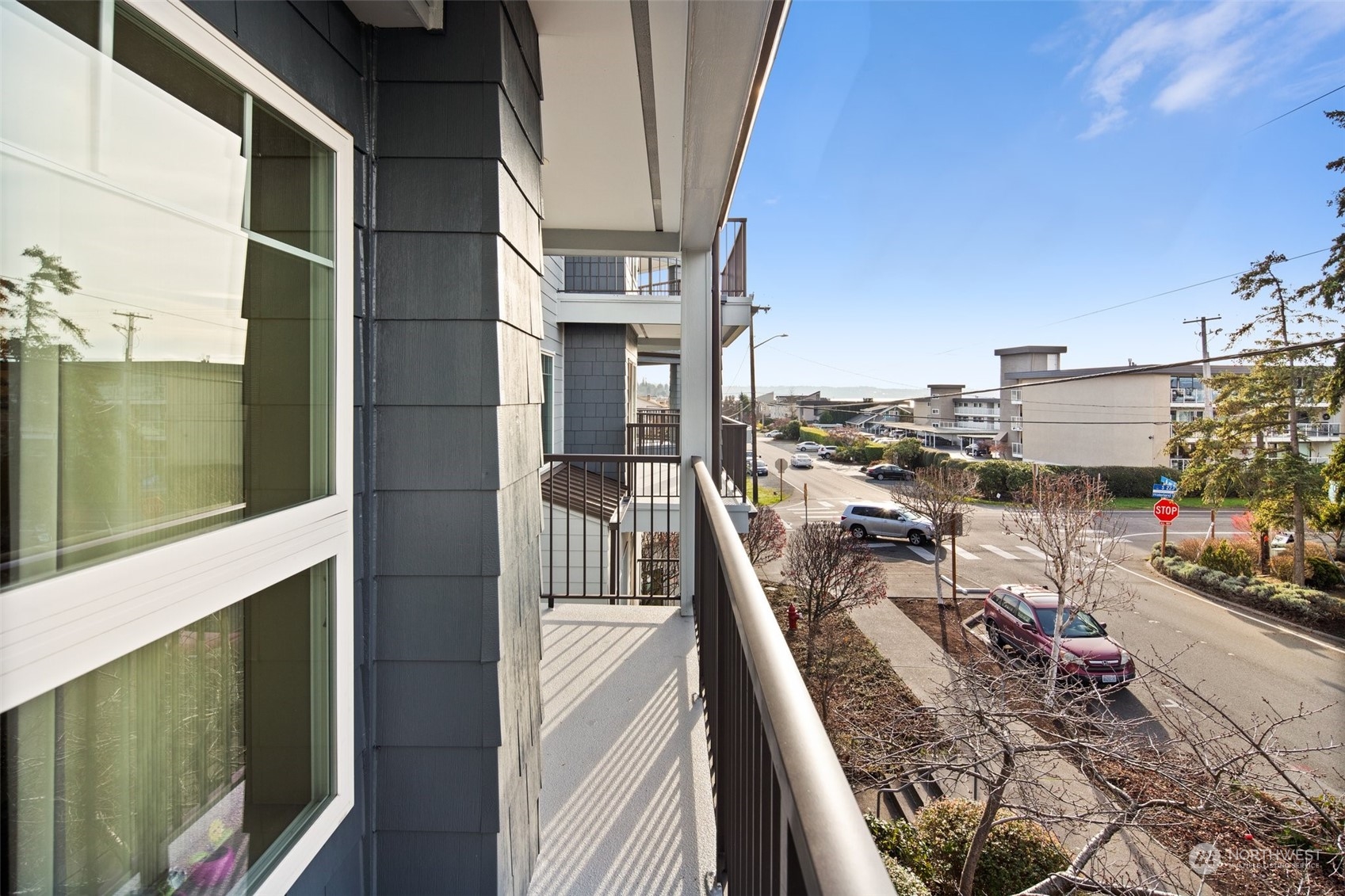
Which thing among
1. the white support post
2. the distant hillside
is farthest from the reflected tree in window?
the distant hillside

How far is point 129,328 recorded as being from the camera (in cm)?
72

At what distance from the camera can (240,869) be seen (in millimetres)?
898

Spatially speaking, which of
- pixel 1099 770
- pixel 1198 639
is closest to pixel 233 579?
pixel 1099 770

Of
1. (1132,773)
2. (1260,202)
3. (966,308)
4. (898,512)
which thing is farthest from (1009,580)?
(966,308)

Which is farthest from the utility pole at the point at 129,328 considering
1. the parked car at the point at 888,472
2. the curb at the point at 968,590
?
the parked car at the point at 888,472

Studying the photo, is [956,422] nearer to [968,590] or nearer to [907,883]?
[968,590]

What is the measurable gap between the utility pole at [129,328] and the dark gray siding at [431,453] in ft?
1.60

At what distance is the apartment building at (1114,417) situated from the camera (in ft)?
46.1

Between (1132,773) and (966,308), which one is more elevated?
(966,308)

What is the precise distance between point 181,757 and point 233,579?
227mm

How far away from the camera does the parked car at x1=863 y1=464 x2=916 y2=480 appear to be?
23.8 meters

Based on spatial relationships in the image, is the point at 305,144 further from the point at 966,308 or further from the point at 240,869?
the point at 966,308

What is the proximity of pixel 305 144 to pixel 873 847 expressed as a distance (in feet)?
4.19

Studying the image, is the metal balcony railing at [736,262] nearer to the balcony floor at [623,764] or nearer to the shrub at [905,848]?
the balcony floor at [623,764]
